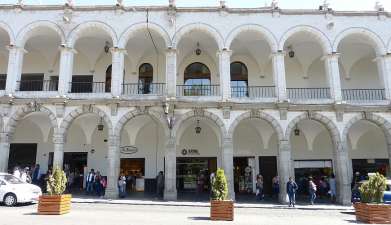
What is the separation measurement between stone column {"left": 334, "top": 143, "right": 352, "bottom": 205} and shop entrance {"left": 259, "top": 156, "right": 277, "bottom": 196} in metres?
4.38

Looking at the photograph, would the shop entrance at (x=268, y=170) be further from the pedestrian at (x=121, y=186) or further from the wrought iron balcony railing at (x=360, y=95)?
the pedestrian at (x=121, y=186)

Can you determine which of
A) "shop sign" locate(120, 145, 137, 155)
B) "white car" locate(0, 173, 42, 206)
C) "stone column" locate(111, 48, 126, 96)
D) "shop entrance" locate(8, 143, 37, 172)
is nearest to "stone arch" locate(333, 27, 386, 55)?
"stone column" locate(111, 48, 126, 96)

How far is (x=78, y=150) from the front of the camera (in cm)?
2230

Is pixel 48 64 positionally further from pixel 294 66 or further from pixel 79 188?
pixel 294 66

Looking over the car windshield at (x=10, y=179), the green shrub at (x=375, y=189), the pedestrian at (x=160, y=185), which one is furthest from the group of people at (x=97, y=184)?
the green shrub at (x=375, y=189)

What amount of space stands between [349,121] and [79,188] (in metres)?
16.1

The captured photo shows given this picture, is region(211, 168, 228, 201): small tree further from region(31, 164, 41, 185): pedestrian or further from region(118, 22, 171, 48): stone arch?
region(31, 164, 41, 185): pedestrian

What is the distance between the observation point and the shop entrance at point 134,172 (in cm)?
2181

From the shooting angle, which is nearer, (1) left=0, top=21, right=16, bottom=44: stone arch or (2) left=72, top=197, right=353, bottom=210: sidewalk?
(2) left=72, top=197, right=353, bottom=210: sidewalk

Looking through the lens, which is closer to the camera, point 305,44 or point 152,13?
point 152,13

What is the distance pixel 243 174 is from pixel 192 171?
10.4 feet

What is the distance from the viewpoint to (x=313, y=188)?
17.2m

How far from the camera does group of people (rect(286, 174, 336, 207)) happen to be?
54.6 ft

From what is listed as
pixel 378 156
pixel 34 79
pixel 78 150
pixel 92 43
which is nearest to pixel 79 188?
pixel 78 150
